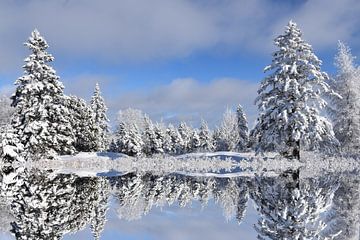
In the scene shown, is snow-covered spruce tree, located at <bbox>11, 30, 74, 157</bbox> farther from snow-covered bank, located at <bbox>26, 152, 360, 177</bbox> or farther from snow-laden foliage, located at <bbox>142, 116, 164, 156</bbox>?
snow-laden foliage, located at <bbox>142, 116, 164, 156</bbox>

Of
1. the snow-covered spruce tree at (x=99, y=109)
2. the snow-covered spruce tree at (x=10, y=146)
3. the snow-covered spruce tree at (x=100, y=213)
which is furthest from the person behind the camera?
the snow-covered spruce tree at (x=99, y=109)

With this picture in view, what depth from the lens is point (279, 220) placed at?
410 inches

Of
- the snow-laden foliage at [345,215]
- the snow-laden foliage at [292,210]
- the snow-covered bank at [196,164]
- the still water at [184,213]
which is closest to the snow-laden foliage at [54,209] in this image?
the still water at [184,213]

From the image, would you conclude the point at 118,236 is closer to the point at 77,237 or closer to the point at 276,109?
the point at 77,237

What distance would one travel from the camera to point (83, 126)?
5844 centimetres

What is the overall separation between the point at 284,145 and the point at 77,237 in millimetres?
25686

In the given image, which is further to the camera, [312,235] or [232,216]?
[232,216]

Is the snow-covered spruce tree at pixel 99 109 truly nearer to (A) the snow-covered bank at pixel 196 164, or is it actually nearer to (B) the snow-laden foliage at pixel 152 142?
(B) the snow-laden foliage at pixel 152 142

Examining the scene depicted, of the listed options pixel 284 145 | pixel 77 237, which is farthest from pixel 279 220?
pixel 284 145

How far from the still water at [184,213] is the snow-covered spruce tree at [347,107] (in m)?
20.5

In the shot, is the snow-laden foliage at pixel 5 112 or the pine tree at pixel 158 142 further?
the snow-laden foliage at pixel 5 112

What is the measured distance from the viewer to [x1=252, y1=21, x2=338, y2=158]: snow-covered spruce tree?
3234cm

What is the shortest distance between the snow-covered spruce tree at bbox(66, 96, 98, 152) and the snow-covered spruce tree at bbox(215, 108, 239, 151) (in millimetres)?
30128

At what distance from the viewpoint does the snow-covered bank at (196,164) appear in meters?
31.5
